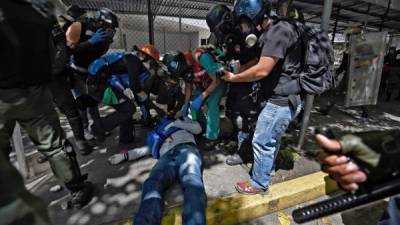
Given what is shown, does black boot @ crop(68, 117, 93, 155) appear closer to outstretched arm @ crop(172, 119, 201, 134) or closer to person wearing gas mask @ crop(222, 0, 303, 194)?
outstretched arm @ crop(172, 119, 201, 134)

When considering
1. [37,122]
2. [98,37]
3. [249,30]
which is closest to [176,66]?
[98,37]

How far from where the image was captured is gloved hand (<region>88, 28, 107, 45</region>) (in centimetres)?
288

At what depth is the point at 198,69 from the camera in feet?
10.4

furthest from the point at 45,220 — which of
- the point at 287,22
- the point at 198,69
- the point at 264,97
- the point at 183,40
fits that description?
the point at 183,40

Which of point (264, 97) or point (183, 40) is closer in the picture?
point (264, 97)

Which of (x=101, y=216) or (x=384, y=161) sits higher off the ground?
(x=384, y=161)

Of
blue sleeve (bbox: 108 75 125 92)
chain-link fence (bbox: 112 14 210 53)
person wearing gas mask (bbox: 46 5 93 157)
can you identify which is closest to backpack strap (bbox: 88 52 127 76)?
blue sleeve (bbox: 108 75 125 92)

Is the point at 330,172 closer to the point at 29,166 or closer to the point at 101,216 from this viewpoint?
the point at 101,216

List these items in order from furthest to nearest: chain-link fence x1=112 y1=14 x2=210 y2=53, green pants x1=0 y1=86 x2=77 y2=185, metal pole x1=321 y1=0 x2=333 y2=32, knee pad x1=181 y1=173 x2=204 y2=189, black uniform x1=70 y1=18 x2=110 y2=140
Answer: chain-link fence x1=112 y1=14 x2=210 y2=53
black uniform x1=70 y1=18 x2=110 y2=140
metal pole x1=321 y1=0 x2=333 y2=32
knee pad x1=181 y1=173 x2=204 y2=189
green pants x1=0 y1=86 x2=77 y2=185

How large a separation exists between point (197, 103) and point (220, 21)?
1.03 m

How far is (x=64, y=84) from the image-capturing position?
9.18 ft

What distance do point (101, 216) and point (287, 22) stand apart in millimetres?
2226

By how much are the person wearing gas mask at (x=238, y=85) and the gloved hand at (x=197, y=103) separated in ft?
1.26

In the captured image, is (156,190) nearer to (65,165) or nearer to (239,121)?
(65,165)
